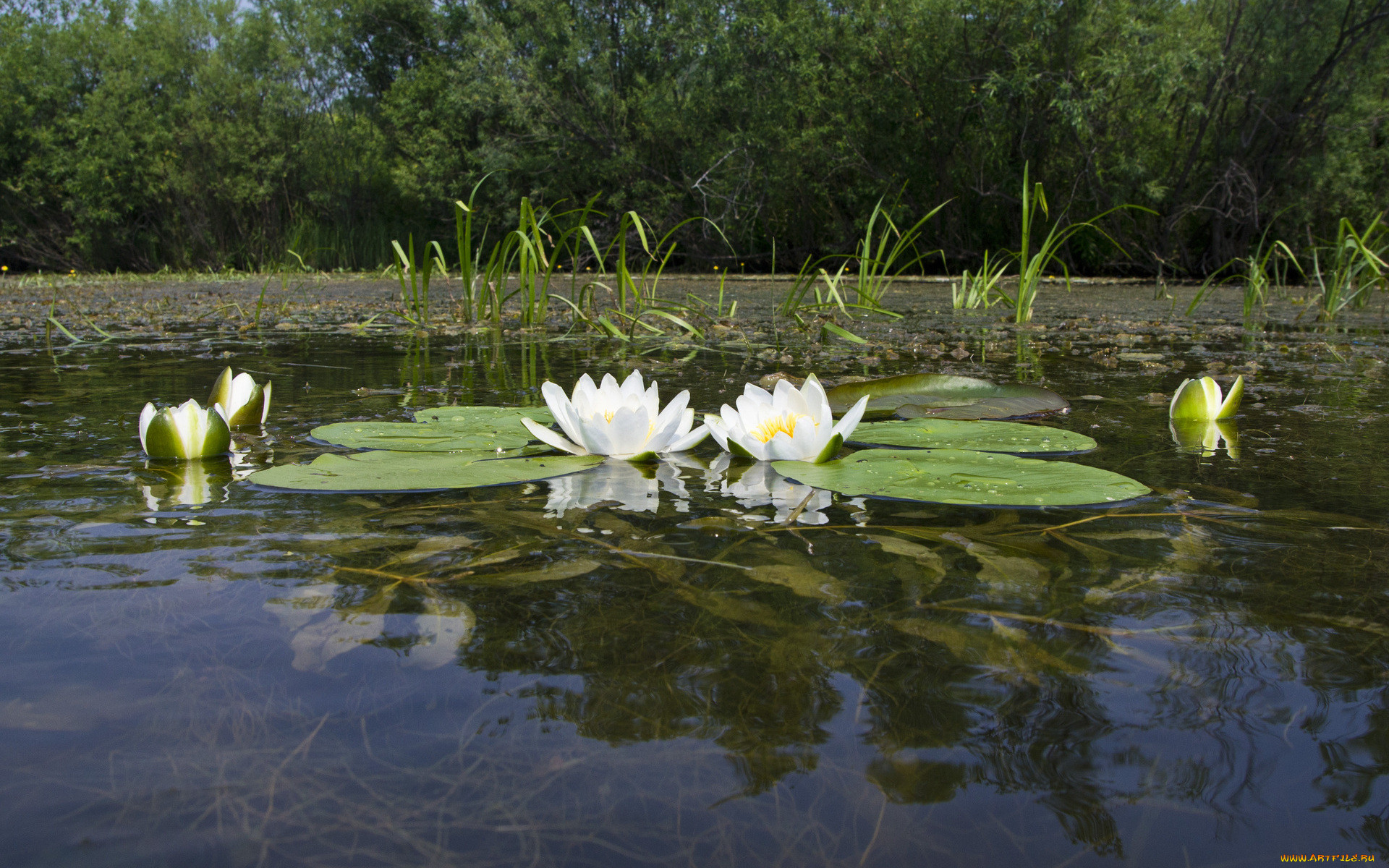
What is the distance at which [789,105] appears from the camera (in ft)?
34.5

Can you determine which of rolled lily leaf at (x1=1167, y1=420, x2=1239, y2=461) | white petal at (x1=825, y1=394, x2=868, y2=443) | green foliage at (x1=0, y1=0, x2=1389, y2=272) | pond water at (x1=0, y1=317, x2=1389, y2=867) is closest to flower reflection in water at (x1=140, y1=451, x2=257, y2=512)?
pond water at (x1=0, y1=317, x2=1389, y2=867)

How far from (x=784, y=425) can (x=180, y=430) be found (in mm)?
807

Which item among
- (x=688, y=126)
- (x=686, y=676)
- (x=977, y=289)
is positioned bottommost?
(x=686, y=676)

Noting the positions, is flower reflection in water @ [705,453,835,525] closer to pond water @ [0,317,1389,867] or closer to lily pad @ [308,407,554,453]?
pond water @ [0,317,1389,867]

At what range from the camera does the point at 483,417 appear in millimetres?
1413

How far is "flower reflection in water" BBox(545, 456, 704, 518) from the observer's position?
0.94 metres

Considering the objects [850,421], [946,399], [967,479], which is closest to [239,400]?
[850,421]

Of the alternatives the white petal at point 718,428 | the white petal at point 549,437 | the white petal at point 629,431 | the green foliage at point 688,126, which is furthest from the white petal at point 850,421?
the green foliage at point 688,126

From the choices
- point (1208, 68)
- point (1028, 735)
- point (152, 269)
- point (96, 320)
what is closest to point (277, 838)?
point (1028, 735)

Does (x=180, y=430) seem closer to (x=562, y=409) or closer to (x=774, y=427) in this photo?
(x=562, y=409)

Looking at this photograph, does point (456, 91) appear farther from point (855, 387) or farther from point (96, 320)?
point (855, 387)

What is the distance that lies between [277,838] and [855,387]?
1.33m

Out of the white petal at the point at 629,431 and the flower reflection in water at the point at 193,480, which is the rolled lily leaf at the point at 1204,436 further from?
the flower reflection in water at the point at 193,480

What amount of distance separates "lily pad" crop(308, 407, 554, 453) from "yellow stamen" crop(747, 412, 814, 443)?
1.02 ft
